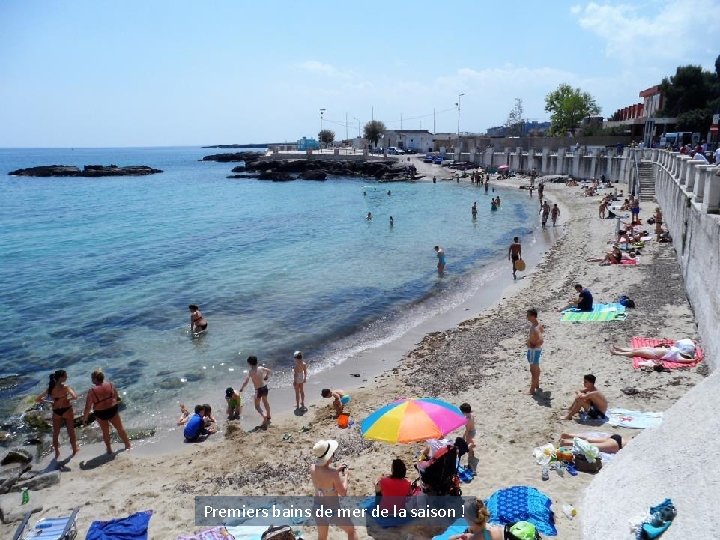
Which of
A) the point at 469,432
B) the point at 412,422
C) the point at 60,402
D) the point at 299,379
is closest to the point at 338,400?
the point at 299,379

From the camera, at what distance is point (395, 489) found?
21.4ft

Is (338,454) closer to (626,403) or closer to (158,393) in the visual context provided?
(626,403)

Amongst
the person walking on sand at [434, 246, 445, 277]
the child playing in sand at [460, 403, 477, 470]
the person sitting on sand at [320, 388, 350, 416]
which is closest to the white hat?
the child playing in sand at [460, 403, 477, 470]

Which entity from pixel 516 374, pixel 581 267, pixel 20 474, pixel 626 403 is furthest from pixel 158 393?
pixel 581 267

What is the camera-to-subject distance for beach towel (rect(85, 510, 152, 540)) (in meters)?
6.71

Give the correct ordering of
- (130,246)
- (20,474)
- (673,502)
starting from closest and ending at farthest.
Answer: (673,502) → (20,474) → (130,246)

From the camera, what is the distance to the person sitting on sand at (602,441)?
7.53 metres

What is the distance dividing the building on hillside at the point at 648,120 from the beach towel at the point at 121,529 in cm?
4952

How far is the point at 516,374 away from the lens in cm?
1141

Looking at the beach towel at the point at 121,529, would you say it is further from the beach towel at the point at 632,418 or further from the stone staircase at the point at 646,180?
the stone staircase at the point at 646,180

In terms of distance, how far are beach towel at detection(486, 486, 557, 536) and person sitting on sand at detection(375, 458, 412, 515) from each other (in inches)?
41.4

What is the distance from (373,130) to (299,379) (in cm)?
10957

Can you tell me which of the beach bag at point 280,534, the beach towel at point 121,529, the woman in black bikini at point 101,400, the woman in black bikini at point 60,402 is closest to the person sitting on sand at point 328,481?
the beach bag at point 280,534

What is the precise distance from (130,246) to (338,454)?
28.5 metres
